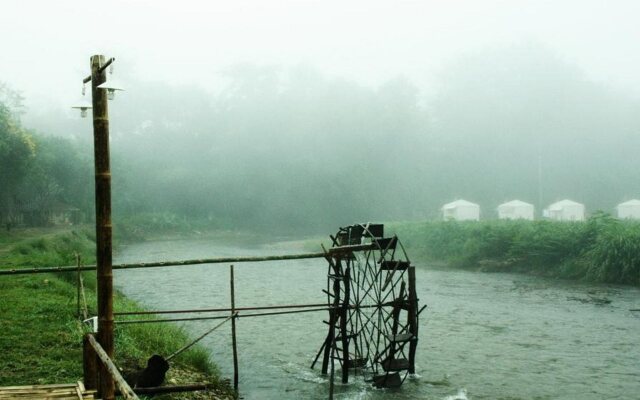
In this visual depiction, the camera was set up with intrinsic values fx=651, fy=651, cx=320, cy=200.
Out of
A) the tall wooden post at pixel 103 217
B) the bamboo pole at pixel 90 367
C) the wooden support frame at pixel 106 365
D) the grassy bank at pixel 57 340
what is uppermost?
the tall wooden post at pixel 103 217

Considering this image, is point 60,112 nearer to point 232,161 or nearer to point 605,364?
point 232,161

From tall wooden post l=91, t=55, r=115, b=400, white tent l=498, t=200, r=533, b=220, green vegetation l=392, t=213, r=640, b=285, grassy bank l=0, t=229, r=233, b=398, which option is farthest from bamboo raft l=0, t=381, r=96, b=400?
white tent l=498, t=200, r=533, b=220

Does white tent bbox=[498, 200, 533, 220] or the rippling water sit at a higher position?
white tent bbox=[498, 200, 533, 220]

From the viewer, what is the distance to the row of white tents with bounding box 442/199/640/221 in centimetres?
4997

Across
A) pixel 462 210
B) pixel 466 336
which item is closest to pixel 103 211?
pixel 466 336

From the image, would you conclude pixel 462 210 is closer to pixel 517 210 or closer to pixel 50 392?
pixel 517 210

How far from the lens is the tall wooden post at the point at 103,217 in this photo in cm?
688

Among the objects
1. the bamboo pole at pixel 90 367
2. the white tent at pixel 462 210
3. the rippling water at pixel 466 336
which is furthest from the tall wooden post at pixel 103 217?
the white tent at pixel 462 210

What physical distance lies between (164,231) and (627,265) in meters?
46.6

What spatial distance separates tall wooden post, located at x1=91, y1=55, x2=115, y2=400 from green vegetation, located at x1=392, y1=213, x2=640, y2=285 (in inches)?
846

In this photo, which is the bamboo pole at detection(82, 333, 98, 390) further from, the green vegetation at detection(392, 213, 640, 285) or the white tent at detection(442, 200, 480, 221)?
the white tent at detection(442, 200, 480, 221)

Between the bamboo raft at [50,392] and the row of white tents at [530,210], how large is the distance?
44.5 meters

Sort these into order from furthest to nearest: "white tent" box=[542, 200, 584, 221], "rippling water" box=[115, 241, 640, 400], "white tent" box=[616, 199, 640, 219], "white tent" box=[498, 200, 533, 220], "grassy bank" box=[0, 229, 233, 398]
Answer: "white tent" box=[498, 200, 533, 220] < "white tent" box=[542, 200, 584, 221] < "white tent" box=[616, 199, 640, 219] < "rippling water" box=[115, 241, 640, 400] < "grassy bank" box=[0, 229, 233, 398]

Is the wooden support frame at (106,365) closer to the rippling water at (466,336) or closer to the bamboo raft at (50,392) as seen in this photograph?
Answer: the bamboo raft at (50,392)
